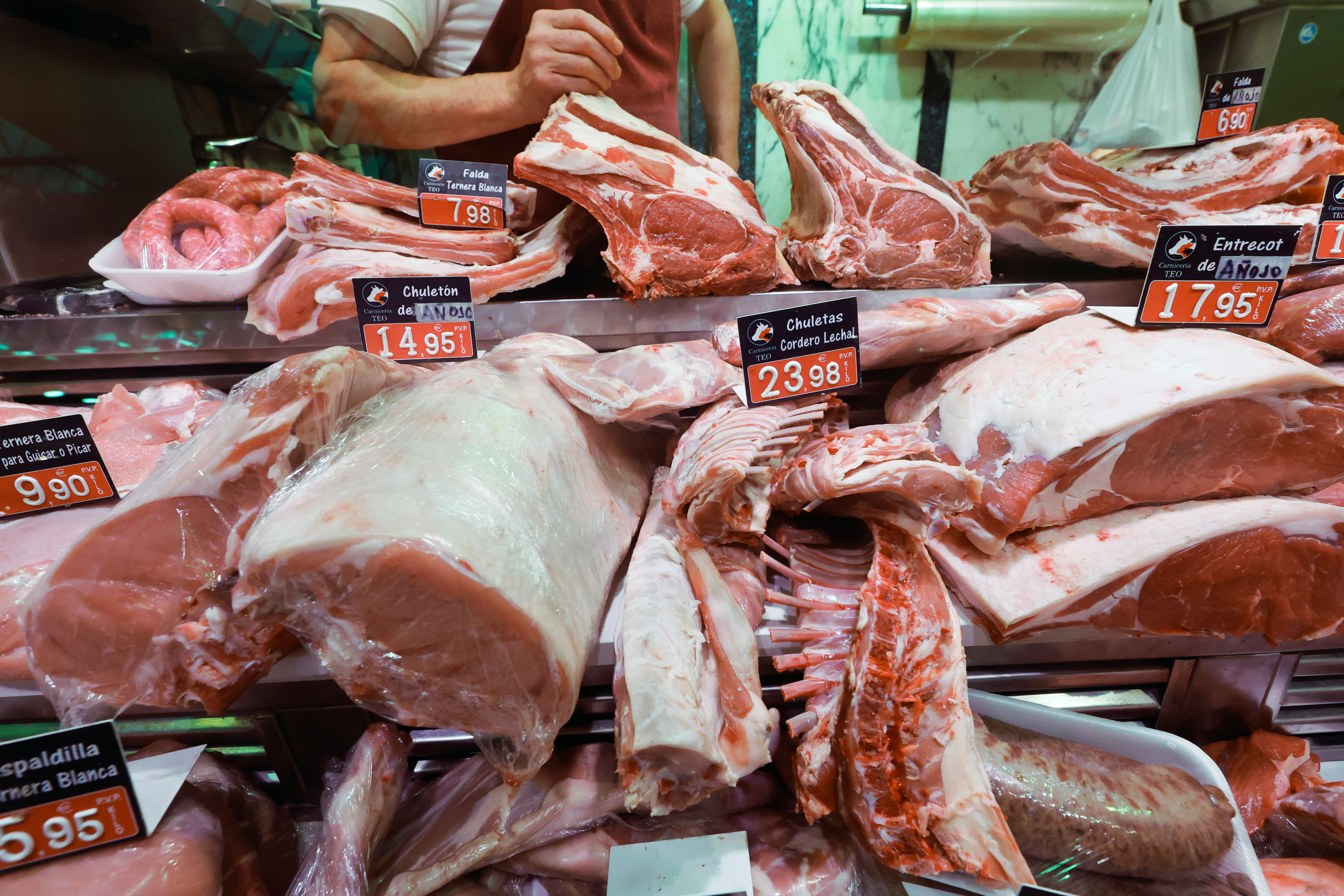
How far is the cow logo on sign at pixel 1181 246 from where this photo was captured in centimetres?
128

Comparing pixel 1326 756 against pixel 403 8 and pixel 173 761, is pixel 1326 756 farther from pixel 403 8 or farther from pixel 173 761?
pixel 403 8

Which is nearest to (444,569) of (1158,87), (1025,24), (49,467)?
(49,467)

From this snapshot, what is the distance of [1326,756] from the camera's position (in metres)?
1.47

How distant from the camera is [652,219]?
155 centimetres

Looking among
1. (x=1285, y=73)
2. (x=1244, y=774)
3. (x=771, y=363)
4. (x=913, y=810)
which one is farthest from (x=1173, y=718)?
(x=1285, y=73)

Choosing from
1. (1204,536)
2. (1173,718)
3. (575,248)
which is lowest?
(1173,718)

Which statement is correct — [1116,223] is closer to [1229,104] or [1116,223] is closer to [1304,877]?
[1229,104]

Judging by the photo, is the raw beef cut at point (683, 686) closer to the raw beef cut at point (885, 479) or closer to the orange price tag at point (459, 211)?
the raw beef cut at point (885, 479)

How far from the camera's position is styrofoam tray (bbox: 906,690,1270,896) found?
45.3 inches

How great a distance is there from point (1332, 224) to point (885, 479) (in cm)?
165

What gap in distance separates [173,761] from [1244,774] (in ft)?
6.94

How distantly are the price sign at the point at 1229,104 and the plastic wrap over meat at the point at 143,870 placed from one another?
3.03 m

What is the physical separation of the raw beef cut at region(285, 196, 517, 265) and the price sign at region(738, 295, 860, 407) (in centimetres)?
88

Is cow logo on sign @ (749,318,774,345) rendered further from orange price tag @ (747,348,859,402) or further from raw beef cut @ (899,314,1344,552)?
raw beef cut @ (899,314,1344,552)
